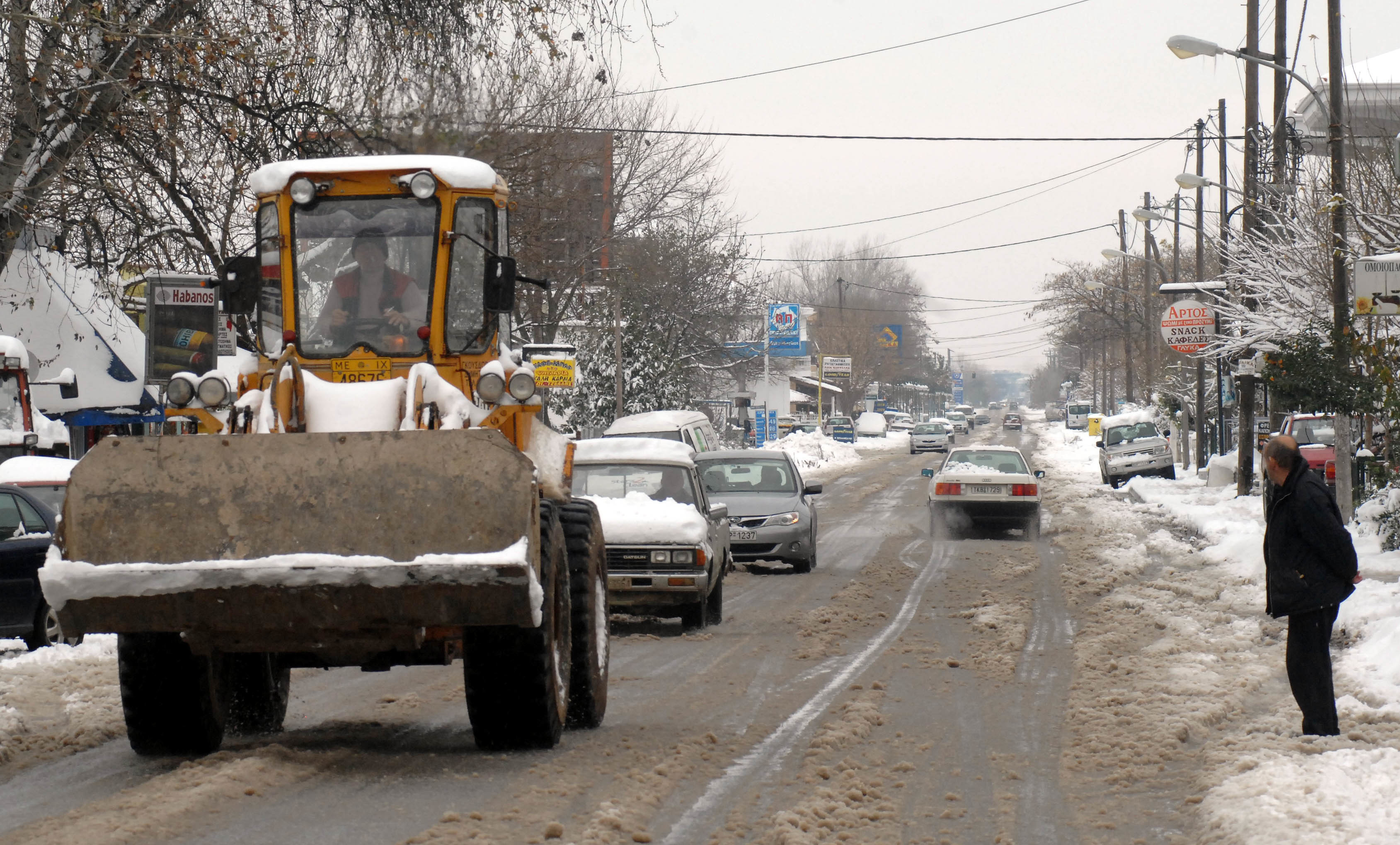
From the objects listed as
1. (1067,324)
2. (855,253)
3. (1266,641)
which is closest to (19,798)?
(1266,641)

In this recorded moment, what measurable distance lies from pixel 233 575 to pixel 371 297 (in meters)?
2.16

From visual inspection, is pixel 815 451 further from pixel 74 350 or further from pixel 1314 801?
pixel 1314 801

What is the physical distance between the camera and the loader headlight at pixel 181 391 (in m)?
7.63

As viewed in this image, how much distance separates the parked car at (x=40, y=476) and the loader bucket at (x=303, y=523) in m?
7.32

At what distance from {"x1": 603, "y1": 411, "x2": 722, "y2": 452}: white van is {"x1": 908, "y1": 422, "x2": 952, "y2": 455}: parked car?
41.4 m

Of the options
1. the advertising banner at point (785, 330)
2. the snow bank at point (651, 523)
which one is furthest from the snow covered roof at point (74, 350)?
the advertising banner at point (785, 330)

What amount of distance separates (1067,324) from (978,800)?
85.9 m

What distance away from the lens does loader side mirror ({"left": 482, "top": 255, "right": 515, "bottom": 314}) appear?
8.14 meters

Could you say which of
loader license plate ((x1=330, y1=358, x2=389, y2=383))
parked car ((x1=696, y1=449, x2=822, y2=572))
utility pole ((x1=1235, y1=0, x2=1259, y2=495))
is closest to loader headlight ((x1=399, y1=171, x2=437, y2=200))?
loader license plate ((x1=330, y1=358, x2=389, y2=383))

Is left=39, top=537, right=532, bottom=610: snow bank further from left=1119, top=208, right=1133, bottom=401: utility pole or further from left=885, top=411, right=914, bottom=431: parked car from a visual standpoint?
left=885, top=411, right=914, bottom=431: parked car

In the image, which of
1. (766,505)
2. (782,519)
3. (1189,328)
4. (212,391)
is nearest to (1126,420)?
(1189,328)

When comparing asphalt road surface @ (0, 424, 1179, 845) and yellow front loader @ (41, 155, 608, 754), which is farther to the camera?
yellow front loader @ (41, 155, 608, 754)

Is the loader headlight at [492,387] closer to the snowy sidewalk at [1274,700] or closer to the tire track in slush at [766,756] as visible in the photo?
the tire track in slush at [766,756]

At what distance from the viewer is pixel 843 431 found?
84.7 metres
